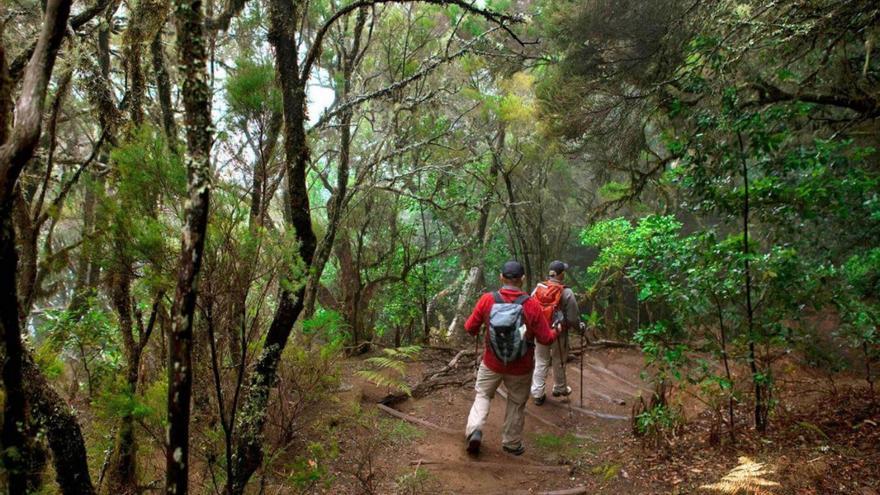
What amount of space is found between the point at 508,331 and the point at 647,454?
190cm

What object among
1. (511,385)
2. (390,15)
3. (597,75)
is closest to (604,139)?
(597,75)

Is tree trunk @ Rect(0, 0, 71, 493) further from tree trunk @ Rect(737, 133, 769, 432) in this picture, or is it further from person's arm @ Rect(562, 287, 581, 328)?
person's arm @ Rect(562, 287, 581, 328)

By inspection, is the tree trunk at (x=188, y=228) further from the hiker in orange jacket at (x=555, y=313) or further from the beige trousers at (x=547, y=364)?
the beige trousers at (x=547, y=364)

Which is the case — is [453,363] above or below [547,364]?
below

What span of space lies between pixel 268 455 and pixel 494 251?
1233 centimetres

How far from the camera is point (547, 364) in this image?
7.20 metres

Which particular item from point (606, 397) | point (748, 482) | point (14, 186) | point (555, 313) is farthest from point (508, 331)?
point (14, 186)

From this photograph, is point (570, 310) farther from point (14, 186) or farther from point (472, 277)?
point (472, 277)

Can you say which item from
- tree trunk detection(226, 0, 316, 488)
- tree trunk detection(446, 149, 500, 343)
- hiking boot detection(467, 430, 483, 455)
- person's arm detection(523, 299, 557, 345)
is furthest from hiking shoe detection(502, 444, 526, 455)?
tree trunk detection(446, 149, 500, 343)

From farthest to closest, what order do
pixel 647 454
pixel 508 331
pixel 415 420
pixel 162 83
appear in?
1. pixel 415 420
2. pixel 508 331
3. pixel 647 454
4. pixel 162 83

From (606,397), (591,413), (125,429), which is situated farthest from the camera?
(606,397)

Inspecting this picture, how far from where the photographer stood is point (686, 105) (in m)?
5.89

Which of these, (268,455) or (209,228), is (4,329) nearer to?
(209,228)

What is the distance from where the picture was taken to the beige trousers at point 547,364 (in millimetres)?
7183
